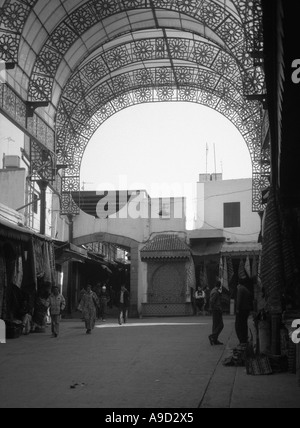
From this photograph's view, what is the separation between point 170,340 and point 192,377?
220 inches

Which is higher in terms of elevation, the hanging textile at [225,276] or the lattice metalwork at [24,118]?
the lattice metalwork at [24,118]

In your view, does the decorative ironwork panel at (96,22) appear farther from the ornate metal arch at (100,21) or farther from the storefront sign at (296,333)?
the storefront sign at (296,333)

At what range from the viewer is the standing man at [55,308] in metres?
15.4

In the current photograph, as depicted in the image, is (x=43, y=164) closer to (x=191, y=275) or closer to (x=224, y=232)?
(x=191, y=275)

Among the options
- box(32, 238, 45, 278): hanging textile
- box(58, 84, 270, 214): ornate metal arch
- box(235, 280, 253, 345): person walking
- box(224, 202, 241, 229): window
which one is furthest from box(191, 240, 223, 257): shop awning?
box(235, 280, 253, 345): person walking

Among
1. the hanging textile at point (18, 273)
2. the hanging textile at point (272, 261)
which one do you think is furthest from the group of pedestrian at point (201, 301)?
the hanging textile at point (272, 261)

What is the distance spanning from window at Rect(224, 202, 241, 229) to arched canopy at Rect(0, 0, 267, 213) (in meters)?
6.80

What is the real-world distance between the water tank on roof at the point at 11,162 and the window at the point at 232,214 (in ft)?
45.1

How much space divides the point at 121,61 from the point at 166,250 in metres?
8.77

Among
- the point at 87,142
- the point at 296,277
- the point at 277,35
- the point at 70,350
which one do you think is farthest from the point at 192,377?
the point at 87,142

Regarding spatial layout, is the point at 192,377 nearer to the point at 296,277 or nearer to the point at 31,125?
the point at 296,277

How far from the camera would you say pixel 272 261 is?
8734 millimetres

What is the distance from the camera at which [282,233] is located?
30.8 feet

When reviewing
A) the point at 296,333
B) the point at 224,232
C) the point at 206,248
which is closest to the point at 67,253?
the point at 206,248
